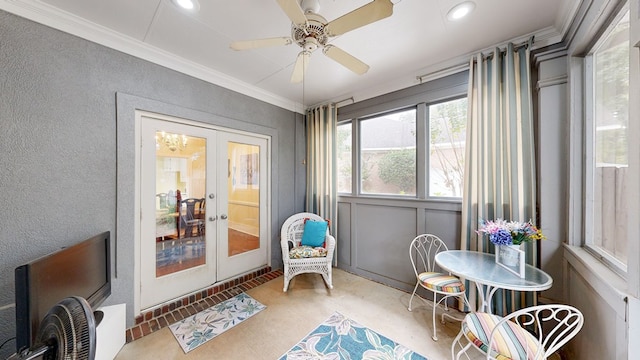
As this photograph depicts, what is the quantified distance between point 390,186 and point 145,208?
112 inches

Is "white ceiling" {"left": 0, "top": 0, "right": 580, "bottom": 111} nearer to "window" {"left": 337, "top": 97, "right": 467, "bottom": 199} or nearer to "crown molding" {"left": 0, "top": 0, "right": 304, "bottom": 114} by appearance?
"crown molding" {"left": 0, "top": 0, "right": 304, "bottom": 114}

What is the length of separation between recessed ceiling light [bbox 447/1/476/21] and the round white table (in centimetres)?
202

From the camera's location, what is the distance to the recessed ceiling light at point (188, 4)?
61.7 inches

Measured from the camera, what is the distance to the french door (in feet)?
7.16

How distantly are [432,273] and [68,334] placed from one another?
2.49 m

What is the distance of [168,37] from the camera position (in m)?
1.97

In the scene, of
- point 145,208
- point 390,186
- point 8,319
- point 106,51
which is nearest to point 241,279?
point 145,208

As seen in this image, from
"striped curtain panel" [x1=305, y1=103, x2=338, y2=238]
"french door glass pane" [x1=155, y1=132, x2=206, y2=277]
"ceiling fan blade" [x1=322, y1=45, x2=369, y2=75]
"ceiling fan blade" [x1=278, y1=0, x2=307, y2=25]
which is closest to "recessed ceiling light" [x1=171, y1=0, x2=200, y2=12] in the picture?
"ceiling fan blade" [x1=278, y1=0, x2=307, y2=25]

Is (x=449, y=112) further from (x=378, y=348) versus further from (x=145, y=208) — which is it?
(x=145, y=208)

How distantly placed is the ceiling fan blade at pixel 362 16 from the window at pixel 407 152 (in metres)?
1.60

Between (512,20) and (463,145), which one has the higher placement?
(512,20)

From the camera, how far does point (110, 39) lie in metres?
1.90

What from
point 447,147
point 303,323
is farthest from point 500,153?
point 303,323

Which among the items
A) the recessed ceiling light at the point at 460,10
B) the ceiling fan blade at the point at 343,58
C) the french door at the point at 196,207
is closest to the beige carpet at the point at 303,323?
the french door at the point at 196,207
